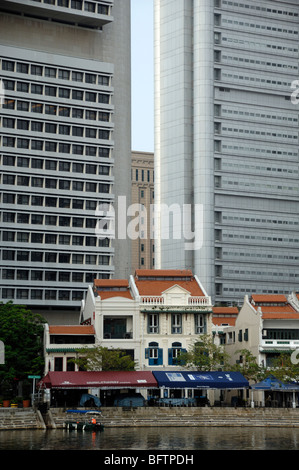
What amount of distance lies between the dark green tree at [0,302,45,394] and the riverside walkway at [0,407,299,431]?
12.3m

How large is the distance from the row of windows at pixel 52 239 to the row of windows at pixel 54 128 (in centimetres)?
2338

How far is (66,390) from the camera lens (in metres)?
109

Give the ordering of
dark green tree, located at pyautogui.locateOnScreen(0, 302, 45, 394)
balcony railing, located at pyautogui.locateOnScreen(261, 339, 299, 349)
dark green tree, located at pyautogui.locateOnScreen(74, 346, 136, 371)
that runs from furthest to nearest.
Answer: balcony railing, located at pyautogui.locateOnScreen(261, 339, 299, 349), dark green tree, located at pyautogui.locateOnScreen(0, 302, 45, 394), dark green tree, located at pyautogui.locateOnScreen(74, 346, 136, 371)

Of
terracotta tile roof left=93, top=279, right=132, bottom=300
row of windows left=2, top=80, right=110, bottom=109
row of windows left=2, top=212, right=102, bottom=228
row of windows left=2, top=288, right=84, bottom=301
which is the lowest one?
terracotta tile roof left=93, top=279, right=132, bottom=300

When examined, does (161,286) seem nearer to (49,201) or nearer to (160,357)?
(160,357)

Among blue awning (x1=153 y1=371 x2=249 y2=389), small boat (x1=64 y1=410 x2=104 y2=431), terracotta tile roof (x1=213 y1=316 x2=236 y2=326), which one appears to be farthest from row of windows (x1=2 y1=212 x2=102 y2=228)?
small boat (x1=64 y1=410 x2=104 y2=431)

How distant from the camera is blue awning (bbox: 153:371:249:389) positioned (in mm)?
103125

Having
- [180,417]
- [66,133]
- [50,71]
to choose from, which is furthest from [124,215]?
[180,417]

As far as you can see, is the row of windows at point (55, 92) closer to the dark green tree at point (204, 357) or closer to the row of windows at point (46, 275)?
the row of windows at point (46, 275)

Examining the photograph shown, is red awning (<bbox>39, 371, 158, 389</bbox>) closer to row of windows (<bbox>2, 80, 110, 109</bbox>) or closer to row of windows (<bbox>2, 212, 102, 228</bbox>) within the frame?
row of windows (<bbox>2, 212, 102, 228</bbox>)

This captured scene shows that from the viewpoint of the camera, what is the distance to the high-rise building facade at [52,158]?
17350 cm

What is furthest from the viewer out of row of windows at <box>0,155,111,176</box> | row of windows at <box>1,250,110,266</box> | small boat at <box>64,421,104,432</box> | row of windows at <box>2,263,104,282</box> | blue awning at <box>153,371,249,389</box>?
row of windows at <box>0,155,111,176</box>

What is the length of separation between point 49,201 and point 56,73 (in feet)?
97.3

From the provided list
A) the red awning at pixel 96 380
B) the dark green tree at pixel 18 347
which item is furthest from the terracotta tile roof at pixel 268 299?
the dark green tree at pixel 18 347
